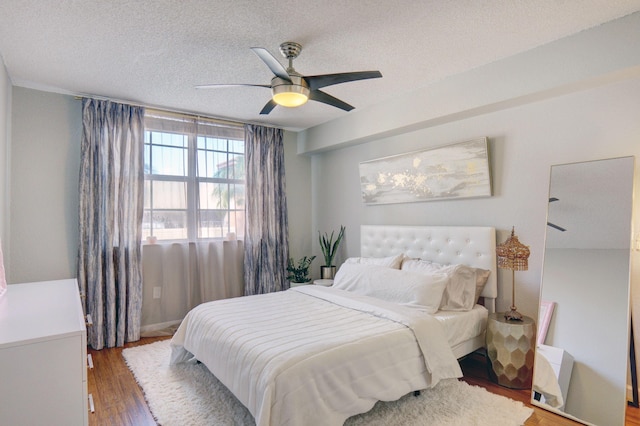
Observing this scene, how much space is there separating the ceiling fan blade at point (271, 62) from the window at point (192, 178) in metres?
2.42

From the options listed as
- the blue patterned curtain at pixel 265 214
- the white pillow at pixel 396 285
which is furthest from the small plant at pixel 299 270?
the white pillow at pixel 396 285

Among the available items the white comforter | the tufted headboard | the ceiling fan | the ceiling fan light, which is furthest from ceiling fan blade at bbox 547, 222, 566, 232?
the ceiling fan light

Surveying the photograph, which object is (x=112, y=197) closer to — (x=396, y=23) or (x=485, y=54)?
(x=396, y=23)

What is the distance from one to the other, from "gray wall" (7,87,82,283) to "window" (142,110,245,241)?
2.36 ft

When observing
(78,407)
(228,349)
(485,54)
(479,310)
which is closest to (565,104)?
(485,54)

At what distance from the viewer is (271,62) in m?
2.14

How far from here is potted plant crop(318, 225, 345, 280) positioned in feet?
15.8

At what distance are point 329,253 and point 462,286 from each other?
7.11 feet

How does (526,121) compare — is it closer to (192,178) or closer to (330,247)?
(330,247)

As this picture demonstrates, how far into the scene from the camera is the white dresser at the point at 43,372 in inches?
53.6

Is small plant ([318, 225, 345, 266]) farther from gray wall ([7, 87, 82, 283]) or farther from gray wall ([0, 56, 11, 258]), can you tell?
gray wall ([0, 56, 11, 258])

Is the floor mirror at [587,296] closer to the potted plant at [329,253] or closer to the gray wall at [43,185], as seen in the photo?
the potted plant at [329,253]

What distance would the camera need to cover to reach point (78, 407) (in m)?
1.48

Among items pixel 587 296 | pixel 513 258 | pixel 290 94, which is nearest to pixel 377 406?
pixel 513 258
